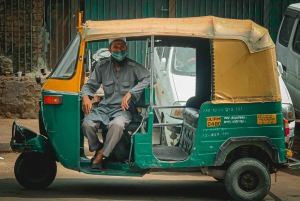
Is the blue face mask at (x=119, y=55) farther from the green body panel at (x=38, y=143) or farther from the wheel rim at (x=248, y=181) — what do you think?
the wheel rim at (x=248, y=181)

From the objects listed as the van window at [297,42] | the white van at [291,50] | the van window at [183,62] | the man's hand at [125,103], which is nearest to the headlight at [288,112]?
the van window at [183,62]

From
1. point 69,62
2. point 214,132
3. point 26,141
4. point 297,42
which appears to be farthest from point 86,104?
point 297,42

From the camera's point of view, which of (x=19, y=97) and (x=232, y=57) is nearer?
(x=232, y=57)

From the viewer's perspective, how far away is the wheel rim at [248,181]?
855 centimetres

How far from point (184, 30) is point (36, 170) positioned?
224 centimetres

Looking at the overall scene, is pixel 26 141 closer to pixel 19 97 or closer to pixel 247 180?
pixel 247 180

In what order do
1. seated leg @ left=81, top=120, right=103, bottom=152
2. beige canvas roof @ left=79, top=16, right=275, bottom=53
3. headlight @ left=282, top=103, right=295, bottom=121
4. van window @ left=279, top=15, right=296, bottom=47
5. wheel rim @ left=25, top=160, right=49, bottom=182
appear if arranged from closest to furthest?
beige canvas roof @ left=79, top=16, right=275, bottom=53 → seated leg @ left=81, top=120, right=103, bottom=152 → wheel rim @ left=25, top=160, right=49, bottom=182 → headlight @ left=282, top=103, right=295, bottom=121 → van window @ left=279, top=15, right=296, bottom=47

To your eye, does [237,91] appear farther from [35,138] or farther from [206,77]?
[35,138]

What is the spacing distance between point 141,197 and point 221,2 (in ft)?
25.9

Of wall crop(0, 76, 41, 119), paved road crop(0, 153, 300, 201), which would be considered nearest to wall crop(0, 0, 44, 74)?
wall crop(0, 76, 41, 119)

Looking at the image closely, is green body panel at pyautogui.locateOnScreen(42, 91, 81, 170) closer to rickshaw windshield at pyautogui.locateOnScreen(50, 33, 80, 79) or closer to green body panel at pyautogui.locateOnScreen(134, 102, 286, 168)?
rickshaw windshield at pyautogui.locateOnScreen(50, 33, 80, 79)

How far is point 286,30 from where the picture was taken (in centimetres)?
1453

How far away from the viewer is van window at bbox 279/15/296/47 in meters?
14.3

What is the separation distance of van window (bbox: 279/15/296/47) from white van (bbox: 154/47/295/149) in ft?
7.28
